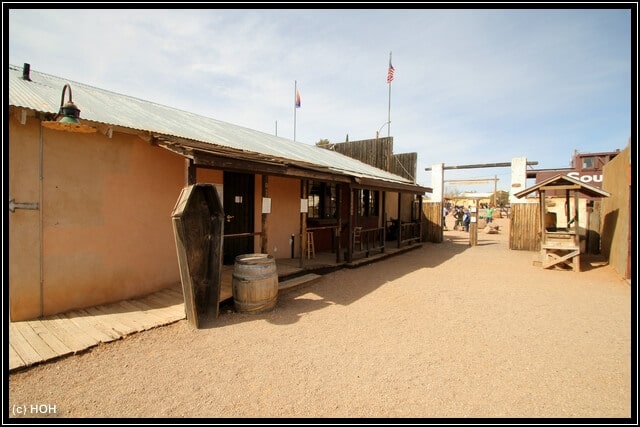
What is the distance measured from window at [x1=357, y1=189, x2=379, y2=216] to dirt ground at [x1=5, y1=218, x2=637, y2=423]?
7.14m

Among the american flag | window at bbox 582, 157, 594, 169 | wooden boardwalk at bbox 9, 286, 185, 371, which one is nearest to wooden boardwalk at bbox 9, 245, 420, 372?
wooden boardwalk at bbox 9, 286, 185, 371

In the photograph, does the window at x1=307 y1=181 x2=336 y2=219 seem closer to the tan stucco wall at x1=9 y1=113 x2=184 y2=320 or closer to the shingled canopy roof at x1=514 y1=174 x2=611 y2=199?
the tan stucco wall at x1=9 y1=113 x2=184 y2=320

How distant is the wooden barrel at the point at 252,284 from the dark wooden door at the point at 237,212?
2.23 meters

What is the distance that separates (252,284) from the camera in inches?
195

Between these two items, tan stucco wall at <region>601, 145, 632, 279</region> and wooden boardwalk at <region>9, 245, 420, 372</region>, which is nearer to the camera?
tan stucco wall at <region>601, 145, 632, 279</region>

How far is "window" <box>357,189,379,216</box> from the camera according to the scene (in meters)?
12.5

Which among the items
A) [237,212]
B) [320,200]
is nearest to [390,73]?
[320,200]

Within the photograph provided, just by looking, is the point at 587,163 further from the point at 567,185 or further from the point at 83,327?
the point at 83,327

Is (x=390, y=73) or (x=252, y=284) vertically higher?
(x=390, y=73)

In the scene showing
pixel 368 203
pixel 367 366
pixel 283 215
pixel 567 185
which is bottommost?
pixel 367 366

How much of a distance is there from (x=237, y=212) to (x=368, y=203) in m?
6.83

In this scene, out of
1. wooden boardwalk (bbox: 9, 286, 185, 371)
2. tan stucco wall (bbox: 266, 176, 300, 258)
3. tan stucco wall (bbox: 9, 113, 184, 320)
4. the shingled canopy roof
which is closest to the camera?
wooden boardwalk (bbox: 9, 286, 185, 371)

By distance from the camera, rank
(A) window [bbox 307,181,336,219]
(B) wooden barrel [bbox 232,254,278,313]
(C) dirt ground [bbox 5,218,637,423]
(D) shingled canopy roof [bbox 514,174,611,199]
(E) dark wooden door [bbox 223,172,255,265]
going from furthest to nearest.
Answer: (A) window [bbox 307,181,336,219]
(D) shingled canopy roof [bbox 514,174,611,199]
(E) dark wooden door [bbox 223,172,255,265]
(B) wooden barrel [bbox 232,254,278,313]
(C) dirt ground [bbox 5,218,637,423]

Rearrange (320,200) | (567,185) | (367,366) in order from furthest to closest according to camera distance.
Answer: (320,200) < (567,185) < (367,366)
